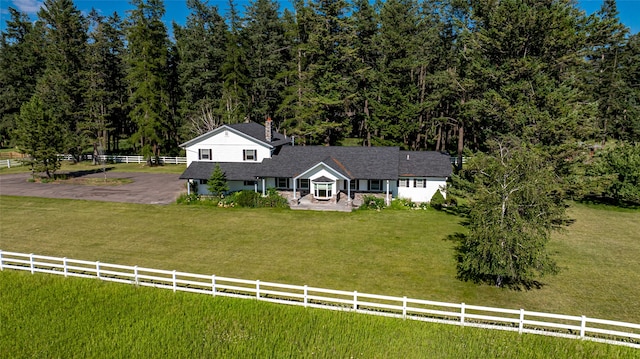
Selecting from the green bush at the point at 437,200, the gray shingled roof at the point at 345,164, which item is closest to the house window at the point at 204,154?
the gray shingled roof at the point at 345,164

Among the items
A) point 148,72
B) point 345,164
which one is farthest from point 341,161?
point 148,72

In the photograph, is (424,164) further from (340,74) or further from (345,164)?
(340,74)

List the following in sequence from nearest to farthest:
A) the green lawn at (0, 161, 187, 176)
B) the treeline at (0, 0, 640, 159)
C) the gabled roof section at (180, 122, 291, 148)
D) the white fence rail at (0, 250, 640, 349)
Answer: the white fence rail at (0, 250, 640, 349) < the treeline at (0, 0, 640, 159) < the gabled roof section at (180, 122, 291, 148) < the green lawn at (0, 161, 187, 176)

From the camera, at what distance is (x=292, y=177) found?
35.3 m

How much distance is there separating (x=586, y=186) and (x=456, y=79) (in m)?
16.1

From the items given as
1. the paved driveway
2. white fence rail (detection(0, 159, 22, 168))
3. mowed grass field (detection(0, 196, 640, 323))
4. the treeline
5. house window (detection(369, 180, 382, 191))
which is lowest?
mowed grass field (detection(0, 196, 640, 323))

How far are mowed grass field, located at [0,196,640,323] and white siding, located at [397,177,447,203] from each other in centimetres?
362

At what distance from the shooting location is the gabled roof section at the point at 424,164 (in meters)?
35.2

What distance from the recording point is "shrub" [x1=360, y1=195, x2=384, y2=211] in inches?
1330

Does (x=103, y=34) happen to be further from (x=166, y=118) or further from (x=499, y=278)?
(x=499, y=278)

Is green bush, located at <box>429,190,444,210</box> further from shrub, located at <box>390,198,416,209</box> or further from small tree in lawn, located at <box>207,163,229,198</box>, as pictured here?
small tree in lawn, located at <box>207,163,229,198</box>

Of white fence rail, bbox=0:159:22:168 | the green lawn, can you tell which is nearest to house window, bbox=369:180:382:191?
the green lawn

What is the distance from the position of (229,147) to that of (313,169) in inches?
395

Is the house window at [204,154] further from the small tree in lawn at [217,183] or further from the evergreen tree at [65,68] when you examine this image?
the evergreen tree at [65,68]
